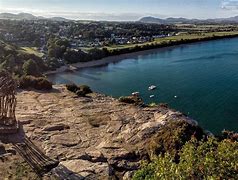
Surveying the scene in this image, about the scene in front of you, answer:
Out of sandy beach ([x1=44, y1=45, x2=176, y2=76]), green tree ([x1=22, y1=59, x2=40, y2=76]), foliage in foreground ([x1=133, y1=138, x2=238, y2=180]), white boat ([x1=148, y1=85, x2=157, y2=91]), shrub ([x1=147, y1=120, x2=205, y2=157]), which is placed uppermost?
foliage in foreground ([x1=133, y1=138, x2=238, y2=180])

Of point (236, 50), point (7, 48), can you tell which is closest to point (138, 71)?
point (7, 48)

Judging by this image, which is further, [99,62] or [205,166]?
[99,62]

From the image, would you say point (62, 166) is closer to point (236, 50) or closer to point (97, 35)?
point (236, 50)

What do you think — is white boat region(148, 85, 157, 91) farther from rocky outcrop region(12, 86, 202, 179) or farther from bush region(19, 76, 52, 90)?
rocky outcrop region(12, 86, 202, 179)

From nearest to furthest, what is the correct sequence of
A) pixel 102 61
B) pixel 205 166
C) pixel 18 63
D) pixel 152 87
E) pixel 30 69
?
pixel 205 166, pixel 30 69, pixel 152 87, pixel 18 63, pixel 102 61

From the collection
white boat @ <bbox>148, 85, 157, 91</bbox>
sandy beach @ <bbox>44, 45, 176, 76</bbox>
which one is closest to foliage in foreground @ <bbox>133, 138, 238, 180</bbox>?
white boat @ <bbox>148, 85, 157, 91</bbox>

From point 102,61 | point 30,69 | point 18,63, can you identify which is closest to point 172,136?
point 30,69

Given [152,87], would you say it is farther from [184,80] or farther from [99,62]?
[99,62]
